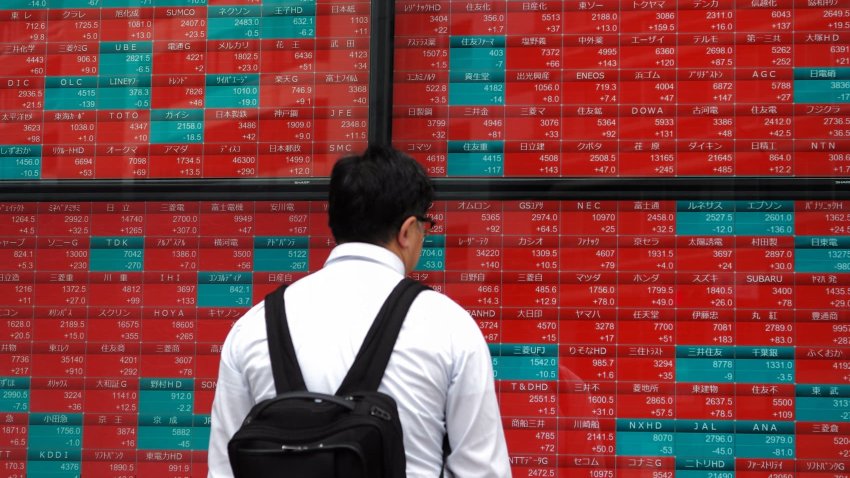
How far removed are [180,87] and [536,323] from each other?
167 centimetres

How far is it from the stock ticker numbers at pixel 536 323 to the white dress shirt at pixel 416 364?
1.53 meters

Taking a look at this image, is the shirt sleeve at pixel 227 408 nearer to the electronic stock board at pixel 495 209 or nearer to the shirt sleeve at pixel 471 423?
the shirt sleeve at pixel 471 423

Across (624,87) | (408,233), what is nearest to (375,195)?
(408,233)

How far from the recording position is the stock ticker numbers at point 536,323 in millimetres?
3797

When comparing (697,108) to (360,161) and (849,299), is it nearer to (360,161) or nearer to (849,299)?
(849,299)

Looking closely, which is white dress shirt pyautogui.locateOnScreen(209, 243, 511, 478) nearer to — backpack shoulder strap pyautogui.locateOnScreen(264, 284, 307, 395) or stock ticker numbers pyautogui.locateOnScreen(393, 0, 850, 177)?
backpack shoulder strap pyautogui.locateOnScreen(264, 284, 307, 395)

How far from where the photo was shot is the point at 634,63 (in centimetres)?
397

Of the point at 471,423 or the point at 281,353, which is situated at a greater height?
the point at 281,353

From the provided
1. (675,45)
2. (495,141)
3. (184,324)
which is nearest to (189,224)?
(184,324)

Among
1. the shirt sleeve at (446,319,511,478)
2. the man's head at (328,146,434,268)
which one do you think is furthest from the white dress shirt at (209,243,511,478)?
the man's head at (328,146,434,268)

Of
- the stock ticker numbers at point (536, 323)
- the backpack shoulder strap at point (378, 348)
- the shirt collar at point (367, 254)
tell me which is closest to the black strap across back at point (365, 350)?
the backpack shoulder strap at point (378, 348)

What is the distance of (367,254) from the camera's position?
2.49 m

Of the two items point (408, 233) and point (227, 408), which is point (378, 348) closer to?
point (408, 233)

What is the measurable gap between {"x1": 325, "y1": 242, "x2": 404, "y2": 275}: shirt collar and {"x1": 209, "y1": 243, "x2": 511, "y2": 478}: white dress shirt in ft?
0.16
